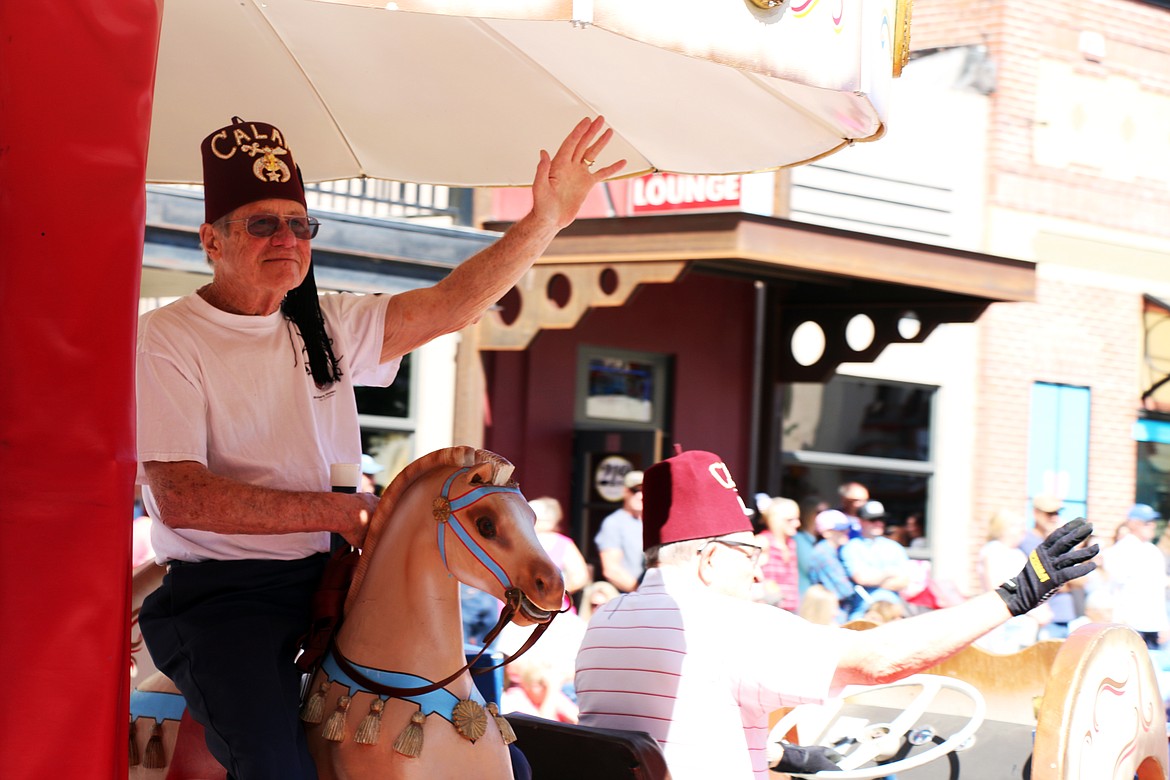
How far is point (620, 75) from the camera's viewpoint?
4156mm

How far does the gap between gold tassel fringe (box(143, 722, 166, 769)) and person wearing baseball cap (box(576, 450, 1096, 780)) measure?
1.12 meters

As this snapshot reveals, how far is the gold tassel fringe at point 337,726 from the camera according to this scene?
2934 millimetres

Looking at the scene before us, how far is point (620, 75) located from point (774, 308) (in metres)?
8.77

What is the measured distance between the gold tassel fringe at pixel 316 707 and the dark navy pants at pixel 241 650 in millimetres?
24

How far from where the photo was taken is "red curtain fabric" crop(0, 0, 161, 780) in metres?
2.27

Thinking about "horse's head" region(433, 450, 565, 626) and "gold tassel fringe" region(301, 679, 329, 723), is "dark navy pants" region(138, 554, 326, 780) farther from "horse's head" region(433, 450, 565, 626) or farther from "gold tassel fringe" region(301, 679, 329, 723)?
"horse's head" region(433, 450, 565, 626)

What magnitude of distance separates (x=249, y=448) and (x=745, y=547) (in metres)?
1.38

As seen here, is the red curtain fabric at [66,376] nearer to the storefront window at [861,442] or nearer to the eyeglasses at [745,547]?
the eyeglasses at [745,547]

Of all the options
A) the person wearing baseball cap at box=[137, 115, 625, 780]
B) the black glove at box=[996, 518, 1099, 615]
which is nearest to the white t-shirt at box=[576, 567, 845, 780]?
the black glove at box=[996, 518, 1099, 615]

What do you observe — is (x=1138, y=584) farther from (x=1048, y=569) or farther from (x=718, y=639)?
(x=718, y=639)

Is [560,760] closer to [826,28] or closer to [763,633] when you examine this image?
[763,633]

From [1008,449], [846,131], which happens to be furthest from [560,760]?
[1008,449]

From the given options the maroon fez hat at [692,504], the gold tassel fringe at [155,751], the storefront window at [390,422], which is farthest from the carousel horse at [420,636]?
the storefront window at [390,422]

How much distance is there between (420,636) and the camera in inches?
117
